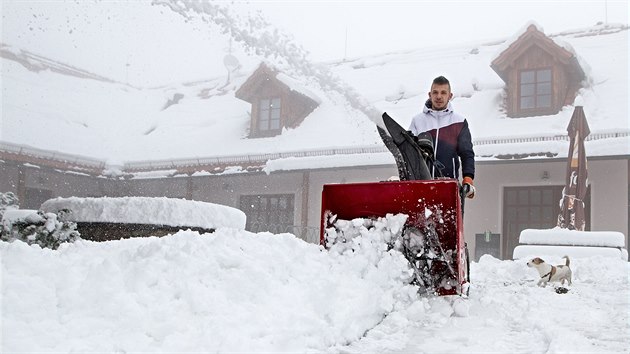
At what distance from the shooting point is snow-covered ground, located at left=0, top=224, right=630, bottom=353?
2.16m

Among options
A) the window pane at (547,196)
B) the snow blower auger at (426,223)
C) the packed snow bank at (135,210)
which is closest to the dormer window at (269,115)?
the window pane at (547,196)

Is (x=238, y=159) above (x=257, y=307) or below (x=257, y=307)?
above

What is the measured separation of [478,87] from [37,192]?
13.1 metres

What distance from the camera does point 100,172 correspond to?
17812mm

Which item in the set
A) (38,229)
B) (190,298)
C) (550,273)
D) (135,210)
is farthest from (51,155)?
(190,298)

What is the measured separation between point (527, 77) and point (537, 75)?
239 mm

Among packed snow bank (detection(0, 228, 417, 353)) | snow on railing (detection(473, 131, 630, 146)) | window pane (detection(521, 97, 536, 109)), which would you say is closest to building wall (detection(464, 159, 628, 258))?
snow on railing (detection(473, 131, 630, 146))

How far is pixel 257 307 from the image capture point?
2.63 meters

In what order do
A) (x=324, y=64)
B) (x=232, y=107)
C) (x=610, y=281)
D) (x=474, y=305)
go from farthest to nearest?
1. (x=324, y=64)
2. (x=232, y=107)
3. (x=610, y=281)
4. (x=474, y=305)

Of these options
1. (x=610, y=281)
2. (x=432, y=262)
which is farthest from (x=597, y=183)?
(x=432, y=262)

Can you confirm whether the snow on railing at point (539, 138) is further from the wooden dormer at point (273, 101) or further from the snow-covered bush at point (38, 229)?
the snow-covered bush at point (38, 229)

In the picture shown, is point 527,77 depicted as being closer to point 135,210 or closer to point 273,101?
point 273,101

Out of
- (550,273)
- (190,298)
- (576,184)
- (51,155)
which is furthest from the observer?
(51,155)

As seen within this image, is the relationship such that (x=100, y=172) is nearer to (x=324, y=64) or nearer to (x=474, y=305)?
(x=324, y=64)
